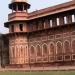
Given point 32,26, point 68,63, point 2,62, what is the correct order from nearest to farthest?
point 68,63 → point 32,26 → point 2,62

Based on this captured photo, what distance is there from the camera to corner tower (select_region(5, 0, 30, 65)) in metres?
35.3

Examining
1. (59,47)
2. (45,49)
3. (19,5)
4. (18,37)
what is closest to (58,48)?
(59,47)

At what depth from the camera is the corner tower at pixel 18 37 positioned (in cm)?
3531

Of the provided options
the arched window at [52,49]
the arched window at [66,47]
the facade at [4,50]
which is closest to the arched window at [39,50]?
the arched window at [52,49]

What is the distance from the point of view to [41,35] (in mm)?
34219

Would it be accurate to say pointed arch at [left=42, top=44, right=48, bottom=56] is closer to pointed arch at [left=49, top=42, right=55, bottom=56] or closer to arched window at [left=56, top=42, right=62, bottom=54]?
pointed arch at [left=49, top=42, right=55, bottom=56]

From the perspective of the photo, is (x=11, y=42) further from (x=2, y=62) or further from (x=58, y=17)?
(x=58, y=17)

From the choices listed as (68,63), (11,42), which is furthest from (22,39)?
(68,63)

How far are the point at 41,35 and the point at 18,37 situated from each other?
3.18 metres

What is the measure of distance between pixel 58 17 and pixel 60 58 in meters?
4.46

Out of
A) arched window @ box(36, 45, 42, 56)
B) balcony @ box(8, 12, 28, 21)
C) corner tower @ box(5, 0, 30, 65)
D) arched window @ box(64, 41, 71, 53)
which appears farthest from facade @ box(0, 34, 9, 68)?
arched window @ box(64, 41, 71, 53)

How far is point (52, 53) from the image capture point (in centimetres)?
3244

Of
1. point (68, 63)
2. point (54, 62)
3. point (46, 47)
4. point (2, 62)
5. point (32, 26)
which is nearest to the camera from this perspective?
point (68, 63)

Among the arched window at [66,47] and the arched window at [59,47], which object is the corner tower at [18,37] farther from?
the arched window at [66,47]
